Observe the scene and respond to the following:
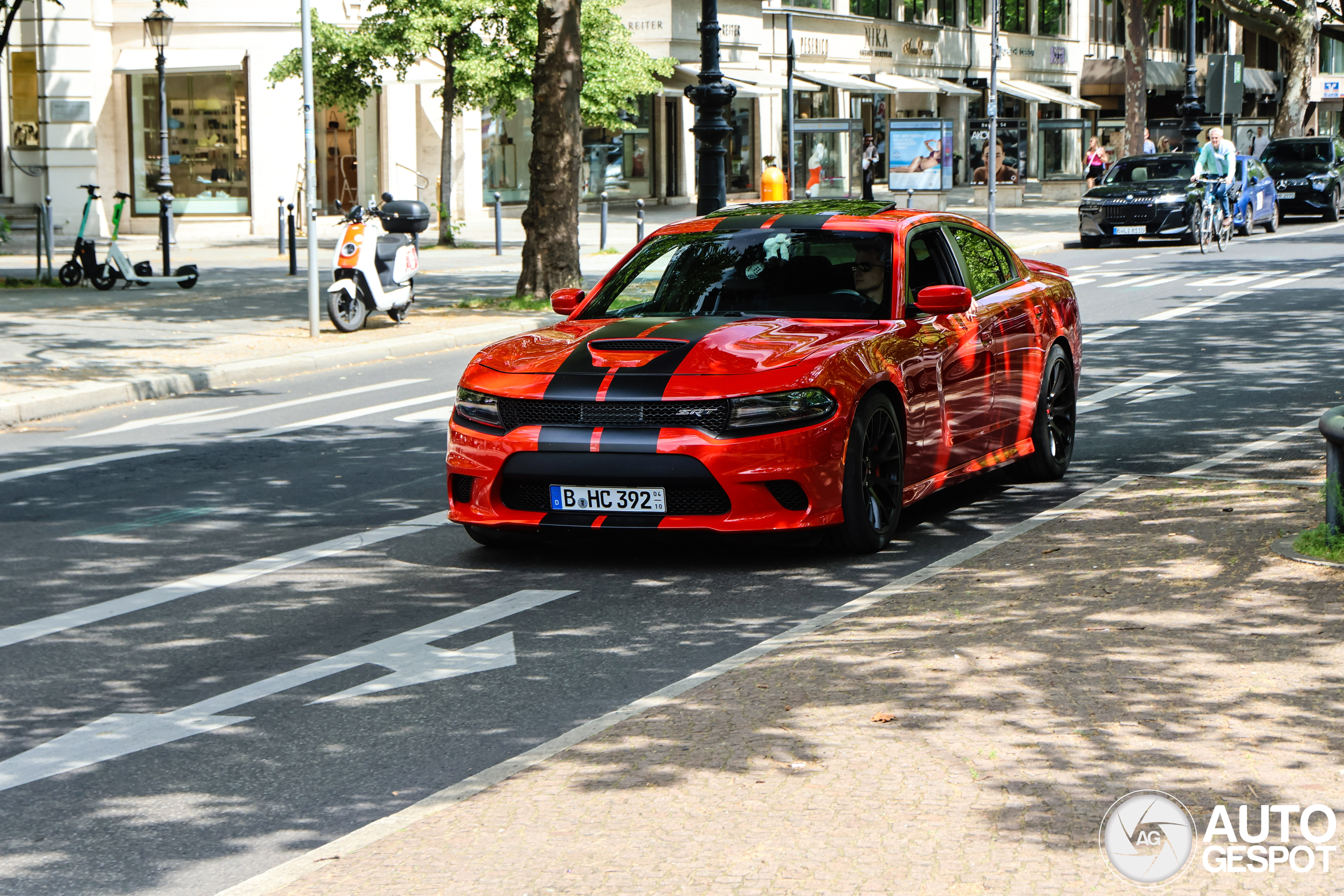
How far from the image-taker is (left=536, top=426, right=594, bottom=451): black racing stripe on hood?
767cm

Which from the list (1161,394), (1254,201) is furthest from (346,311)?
(1254,201)

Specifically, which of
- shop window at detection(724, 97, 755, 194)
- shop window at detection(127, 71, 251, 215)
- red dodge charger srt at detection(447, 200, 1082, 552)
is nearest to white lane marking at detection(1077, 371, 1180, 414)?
red dodge charger srt at detection(447, 200, 1082, 552)

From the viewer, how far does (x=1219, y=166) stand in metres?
29.4

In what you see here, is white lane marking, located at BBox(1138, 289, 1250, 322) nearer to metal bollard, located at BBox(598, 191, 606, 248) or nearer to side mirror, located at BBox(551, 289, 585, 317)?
side mirror, located at BBox(551, 289, 585, 317)

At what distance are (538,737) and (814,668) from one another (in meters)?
1.00

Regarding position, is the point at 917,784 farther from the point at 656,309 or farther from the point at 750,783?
the point at 656,309

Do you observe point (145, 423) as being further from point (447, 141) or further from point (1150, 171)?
point (1150, 171)

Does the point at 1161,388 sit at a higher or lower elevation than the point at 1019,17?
lower

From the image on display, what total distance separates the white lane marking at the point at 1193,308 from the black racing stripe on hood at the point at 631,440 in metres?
12.7

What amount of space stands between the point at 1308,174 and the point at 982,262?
1268 inches

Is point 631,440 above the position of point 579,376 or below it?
below

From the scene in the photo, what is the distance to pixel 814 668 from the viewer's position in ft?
19.5

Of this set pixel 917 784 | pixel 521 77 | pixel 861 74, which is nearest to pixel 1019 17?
pixel 861 74

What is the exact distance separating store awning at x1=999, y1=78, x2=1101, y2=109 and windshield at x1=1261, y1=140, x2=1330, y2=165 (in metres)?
21.3
